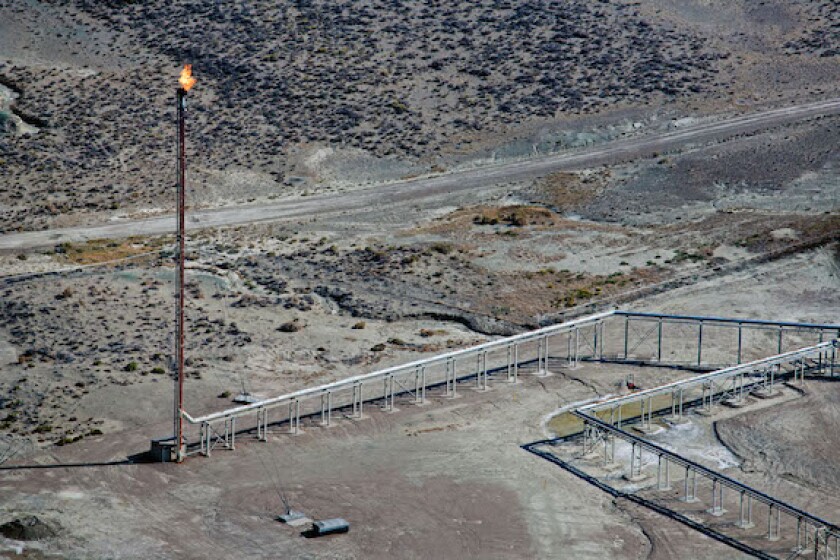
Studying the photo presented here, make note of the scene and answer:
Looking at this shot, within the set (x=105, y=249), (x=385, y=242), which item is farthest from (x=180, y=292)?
(x=385, y=242)

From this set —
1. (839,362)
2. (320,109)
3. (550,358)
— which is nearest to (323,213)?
(320,109)

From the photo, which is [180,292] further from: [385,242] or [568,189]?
[568,189]

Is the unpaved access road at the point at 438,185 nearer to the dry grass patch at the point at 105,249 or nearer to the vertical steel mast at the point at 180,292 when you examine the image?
the dry grass patch at the point at 105,249

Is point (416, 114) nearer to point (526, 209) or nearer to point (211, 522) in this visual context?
point (526, 209)

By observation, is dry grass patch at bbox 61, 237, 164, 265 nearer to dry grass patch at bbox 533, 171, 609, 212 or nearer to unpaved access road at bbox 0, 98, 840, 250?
unpaved access road at bbox 0, 98, 840, 250

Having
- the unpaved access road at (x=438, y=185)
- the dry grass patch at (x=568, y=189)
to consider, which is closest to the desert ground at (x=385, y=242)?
the dry grass patch at (x=568, y=189)

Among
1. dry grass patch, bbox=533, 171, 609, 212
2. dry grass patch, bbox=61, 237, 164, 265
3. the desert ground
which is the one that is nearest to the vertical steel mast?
the desert ground
